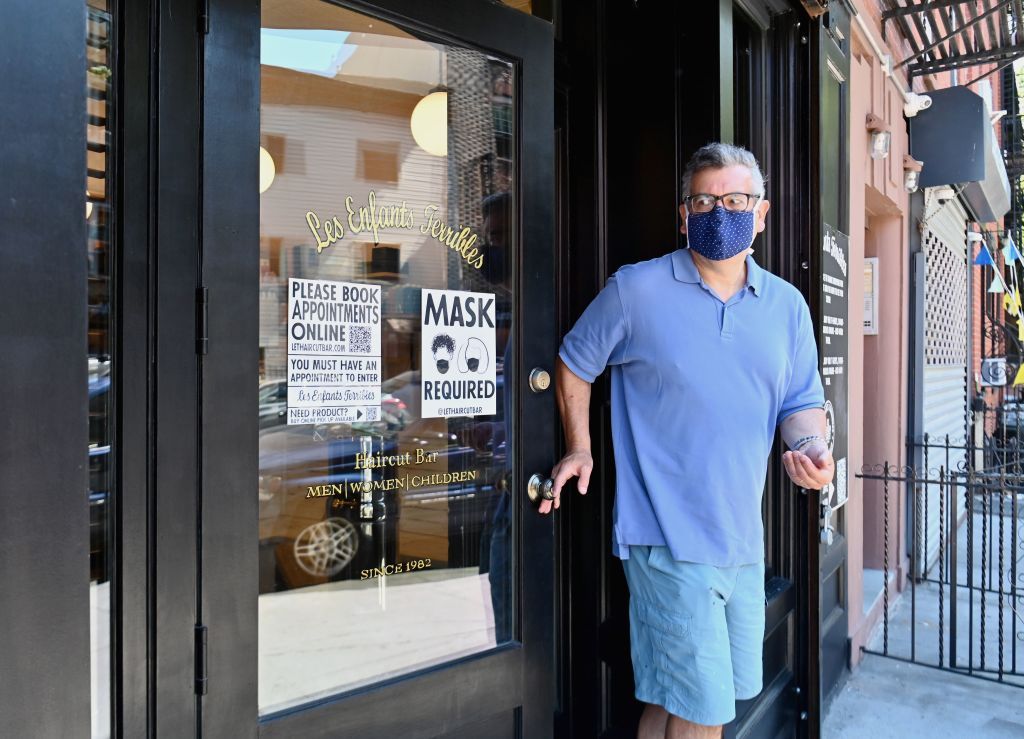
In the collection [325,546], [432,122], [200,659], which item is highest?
[432,122]

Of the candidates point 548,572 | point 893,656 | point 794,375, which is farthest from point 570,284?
point 893,656

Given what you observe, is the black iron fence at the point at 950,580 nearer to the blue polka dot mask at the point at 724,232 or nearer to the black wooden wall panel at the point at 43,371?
the blue polka dot mask at the point at 724,232

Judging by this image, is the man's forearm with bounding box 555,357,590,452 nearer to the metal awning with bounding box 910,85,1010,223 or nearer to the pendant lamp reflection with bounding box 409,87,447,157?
the pendant lamp reflection with bounding box 409,87,447,157

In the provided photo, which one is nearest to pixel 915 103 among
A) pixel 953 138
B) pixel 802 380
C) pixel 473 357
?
pixel 953 138

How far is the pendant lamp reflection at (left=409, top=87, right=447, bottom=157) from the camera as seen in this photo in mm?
2143

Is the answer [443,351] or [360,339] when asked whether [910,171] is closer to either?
[443,351]

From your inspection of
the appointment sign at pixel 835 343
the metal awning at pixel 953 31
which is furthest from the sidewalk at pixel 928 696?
the metal awning at pixel 953 31

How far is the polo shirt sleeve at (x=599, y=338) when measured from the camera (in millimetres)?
2273

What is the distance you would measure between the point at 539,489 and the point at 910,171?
4.82m

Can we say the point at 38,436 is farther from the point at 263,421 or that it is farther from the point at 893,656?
the point at 893,656

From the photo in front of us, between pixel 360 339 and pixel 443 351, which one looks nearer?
pixel 360 339

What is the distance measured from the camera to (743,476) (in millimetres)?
2242

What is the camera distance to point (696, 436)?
2.21 m

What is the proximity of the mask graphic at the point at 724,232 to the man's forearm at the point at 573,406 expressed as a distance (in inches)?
21.5
